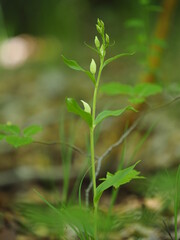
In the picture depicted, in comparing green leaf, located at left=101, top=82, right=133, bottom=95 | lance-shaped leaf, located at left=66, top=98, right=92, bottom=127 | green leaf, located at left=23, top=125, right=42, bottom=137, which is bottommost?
green leaf, located at left=101, top=82, right=133, bottom=95

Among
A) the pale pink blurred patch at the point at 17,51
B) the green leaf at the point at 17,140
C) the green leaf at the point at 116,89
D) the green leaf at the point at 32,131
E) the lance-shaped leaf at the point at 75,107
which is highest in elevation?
the lance-shaped leaf at the point at 75,107

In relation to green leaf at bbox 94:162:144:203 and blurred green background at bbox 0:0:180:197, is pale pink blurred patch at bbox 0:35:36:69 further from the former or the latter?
green leaf at bbox 94:162:144:203

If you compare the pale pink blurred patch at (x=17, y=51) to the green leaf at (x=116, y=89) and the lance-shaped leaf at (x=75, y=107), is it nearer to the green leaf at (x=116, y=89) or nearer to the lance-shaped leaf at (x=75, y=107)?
the green leaf at (x=116, y=89)

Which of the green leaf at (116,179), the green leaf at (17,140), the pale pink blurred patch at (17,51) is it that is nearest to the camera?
the green leaf at (116,179)

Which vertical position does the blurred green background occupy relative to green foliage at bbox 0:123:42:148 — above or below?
below

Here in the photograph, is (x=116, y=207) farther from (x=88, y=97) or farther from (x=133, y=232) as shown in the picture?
(x=88, y=97)

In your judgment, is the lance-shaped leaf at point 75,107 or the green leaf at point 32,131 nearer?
the lance-shaped leaf at point 75,107

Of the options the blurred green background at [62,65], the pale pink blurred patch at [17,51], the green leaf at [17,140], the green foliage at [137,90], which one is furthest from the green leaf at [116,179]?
the pale pink blurred patch at [17,51]

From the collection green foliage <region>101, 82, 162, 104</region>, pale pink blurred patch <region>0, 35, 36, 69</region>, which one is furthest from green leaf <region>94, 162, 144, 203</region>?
pale pink blurred patch <region>0, 35, 36, 69</region>

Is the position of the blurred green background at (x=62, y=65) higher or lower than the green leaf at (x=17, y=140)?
lower

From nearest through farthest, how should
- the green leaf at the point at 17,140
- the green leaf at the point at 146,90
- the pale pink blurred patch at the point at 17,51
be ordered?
the green leaf at the point at 17,140 < the green leaf at the point at 146,90 < the pale pink blurred patch at the point at 17,51

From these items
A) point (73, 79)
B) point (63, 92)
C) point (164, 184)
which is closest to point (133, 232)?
point (164, 184)

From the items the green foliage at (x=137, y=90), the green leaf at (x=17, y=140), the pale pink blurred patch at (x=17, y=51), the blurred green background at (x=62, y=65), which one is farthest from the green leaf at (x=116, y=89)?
the pale pink blurred patch at (x=17, y=51)

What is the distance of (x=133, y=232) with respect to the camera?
1.15 meters
